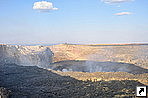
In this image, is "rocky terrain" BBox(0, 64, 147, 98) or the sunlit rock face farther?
the sunlit rock face

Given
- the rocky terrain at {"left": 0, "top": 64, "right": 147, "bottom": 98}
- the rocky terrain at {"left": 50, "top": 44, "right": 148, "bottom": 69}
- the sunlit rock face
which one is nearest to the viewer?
the rocky terrain at {"left": 0, "top": 64, "right": 147, "bottom": 98}

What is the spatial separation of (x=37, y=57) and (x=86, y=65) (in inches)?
181

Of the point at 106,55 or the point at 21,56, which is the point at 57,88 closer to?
the point at 21,56

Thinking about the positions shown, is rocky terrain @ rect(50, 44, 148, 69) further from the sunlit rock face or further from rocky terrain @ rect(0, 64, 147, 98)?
rocky terrain @ rect(0, 64, 147, 98)

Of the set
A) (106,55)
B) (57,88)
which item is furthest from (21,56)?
(106,55)

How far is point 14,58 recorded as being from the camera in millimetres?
20750

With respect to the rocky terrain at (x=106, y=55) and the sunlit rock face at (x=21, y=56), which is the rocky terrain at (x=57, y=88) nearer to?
the sunlit rock face at (x=21, y=56)

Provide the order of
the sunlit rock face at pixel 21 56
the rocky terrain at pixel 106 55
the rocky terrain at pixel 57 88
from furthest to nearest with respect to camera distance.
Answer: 1. the rocky terrain at pixel 106 55
2. the sunlit rock face at pixel 21 56
3. the rocky terrain at pixel 57 88

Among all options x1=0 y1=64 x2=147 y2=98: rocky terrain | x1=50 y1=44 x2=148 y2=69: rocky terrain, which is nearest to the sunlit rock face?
x1=50 y1=44 x2=148 y2=69: rocky terrain

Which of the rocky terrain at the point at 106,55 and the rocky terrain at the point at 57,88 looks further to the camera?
the rocky terrain at the point at 106,55

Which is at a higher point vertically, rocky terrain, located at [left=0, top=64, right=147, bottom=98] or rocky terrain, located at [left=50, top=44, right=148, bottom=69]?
rocky terrain, located at [left=50, top=44, right=148, bottom=69]

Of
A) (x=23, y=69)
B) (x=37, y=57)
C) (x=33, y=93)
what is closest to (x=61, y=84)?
(x=33, y=93)

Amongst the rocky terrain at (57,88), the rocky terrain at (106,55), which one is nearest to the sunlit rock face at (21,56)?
the rocky terrain at (106,55)

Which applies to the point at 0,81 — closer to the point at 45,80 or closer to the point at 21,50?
the point at 45,80
